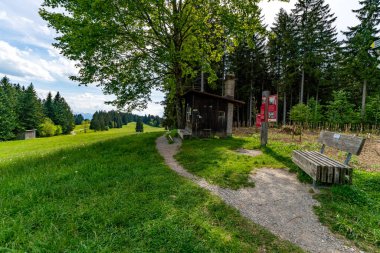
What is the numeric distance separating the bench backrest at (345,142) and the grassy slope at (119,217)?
3291 millimetres

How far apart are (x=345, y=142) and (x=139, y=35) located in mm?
11070

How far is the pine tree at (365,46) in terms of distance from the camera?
772 inches

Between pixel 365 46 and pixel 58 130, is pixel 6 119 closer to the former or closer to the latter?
pixel 58 130

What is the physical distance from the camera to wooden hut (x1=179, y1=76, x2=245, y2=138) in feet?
42.8

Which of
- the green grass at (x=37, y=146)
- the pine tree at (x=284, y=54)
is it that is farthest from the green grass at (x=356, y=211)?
the pine tree at (x=284, y=54)

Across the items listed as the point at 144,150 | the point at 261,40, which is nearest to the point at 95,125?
the point at 261,40

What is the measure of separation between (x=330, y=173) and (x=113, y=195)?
200 inches

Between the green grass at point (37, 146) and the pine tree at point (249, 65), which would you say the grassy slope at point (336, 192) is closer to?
the green grass at point (37, 146)

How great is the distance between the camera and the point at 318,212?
378cm

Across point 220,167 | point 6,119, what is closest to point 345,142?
point 220,167

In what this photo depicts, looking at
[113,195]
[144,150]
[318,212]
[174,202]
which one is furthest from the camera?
[144,150]

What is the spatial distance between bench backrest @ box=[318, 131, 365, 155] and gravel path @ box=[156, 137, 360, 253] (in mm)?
1420

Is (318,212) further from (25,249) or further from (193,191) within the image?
(25,249)

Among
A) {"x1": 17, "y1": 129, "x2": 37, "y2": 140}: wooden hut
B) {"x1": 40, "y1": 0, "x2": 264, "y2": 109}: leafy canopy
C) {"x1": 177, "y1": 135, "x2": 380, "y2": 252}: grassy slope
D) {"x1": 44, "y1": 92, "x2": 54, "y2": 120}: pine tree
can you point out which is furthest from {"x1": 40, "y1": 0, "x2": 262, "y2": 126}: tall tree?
{"x1": 44, "y1": 92, "x2": 54, "y2": 120}: pine tree
